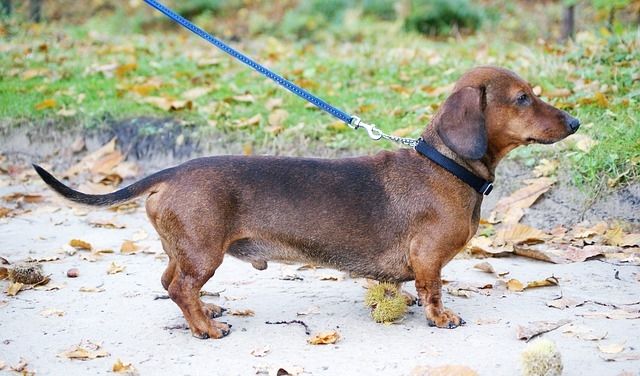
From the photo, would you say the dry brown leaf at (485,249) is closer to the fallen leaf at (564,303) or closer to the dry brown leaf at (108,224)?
the fallen leaf at (564,303)

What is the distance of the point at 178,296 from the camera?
4.44 metres

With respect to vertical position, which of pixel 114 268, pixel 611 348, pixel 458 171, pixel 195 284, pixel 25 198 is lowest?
pixel 25 198

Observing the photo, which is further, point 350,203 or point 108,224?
point 108,224

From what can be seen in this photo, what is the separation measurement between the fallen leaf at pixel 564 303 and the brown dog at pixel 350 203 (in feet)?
2.03

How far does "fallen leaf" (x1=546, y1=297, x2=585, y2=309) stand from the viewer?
467 cm

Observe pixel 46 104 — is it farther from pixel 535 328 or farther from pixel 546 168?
pixel 535 328

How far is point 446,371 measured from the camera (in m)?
3.74

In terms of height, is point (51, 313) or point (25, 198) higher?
point (51, 313)

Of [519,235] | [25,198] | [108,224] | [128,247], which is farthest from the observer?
[25,198]

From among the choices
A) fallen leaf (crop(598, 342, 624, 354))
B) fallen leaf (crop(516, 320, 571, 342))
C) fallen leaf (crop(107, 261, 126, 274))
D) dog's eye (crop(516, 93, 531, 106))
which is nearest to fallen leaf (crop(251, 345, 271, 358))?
fallen leaf (crop(516, 320, 571, 342))

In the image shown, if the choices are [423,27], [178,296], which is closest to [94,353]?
[178,296]

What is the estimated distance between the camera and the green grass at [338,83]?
278 inches

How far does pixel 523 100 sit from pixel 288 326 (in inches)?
69.2

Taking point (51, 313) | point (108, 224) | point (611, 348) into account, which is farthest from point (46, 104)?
point (611, 348)
